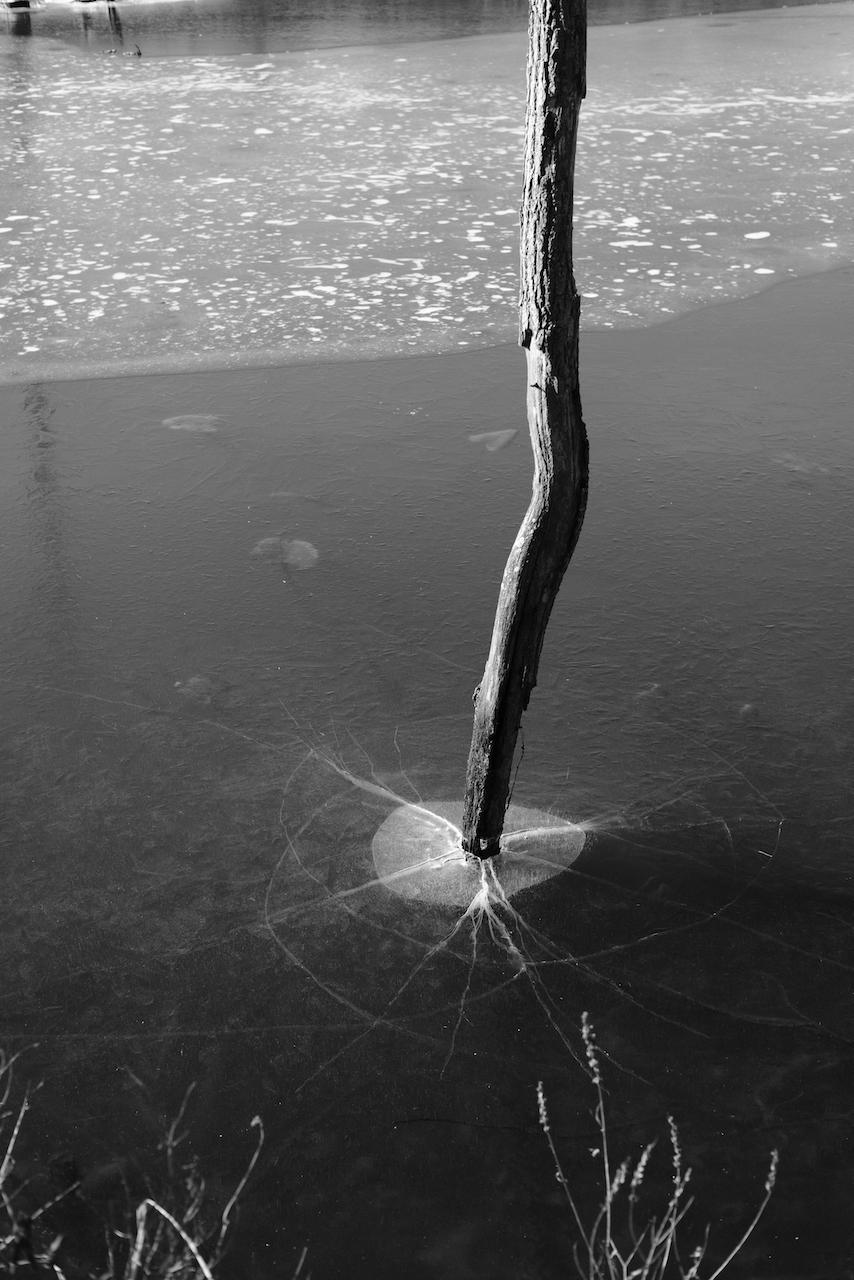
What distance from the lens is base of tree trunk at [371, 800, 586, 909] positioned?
134 inches

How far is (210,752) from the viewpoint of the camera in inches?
153

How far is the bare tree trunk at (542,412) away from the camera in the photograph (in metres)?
2.75

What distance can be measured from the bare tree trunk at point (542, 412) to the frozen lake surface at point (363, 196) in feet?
11.6

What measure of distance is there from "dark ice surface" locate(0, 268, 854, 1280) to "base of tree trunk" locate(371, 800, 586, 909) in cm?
5

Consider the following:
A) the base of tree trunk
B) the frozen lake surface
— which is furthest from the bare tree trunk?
the frozen lake surface

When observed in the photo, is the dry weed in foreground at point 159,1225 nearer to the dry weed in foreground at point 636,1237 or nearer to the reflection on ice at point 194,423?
the dry weed in foreground at point 636,1237

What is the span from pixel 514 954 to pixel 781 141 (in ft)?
26.9

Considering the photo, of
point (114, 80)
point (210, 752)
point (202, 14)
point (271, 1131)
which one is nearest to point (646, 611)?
point (210, 752)

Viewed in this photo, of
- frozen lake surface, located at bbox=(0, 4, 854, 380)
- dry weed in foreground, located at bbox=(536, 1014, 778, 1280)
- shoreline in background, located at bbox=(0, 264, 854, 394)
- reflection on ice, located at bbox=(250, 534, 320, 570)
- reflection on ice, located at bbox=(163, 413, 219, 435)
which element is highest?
frozen lake surface, located at bbox=(0, 4, 854, 380)

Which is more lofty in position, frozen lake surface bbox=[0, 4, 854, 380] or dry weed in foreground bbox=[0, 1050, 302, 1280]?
frozen lake surface bbox=[0, 4, 854, 380]

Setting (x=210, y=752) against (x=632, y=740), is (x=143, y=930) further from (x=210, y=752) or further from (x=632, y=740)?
(x=632, y=740)

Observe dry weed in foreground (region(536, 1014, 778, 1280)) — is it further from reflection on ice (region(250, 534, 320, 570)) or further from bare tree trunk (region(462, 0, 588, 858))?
reflection on ice (region(250, 534, 320, 570))

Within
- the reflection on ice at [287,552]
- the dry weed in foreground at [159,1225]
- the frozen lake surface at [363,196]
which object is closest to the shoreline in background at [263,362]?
the frozen lake surface at [363,196]

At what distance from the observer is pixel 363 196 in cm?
855
